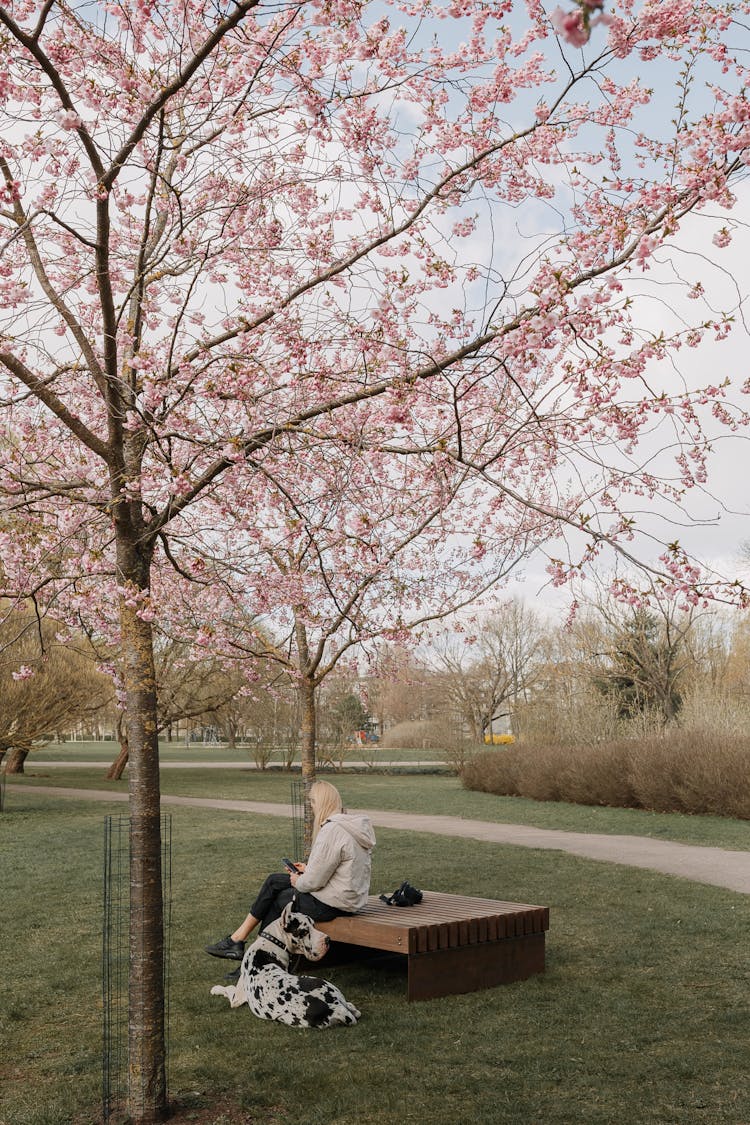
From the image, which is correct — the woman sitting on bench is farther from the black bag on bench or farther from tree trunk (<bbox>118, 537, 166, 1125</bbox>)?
tree trunk (<bbox>118, 537, 166, 1125</bbox>)

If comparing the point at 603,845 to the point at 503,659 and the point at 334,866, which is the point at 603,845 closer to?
the point at 334,866

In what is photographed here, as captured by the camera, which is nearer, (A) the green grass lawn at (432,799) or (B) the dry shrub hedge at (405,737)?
(A) the green grass lawn at (432,799)

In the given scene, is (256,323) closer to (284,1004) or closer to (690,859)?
(284,1004)

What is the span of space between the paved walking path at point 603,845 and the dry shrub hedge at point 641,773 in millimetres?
3535

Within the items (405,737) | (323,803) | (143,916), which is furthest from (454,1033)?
(405,737)

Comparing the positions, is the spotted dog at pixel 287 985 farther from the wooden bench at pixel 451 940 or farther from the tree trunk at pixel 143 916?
the tree trunk at pixel 143 916

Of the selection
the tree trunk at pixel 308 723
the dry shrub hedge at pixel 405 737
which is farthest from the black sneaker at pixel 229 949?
the dry shrub hedge at pixel 405 737

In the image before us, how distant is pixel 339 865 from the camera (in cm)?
619

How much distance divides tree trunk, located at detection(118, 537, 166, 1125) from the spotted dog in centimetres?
126

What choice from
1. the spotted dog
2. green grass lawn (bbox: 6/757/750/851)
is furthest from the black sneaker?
green grass lawn (bbox: 6/757/750/851)

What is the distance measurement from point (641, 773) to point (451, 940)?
44.7 feet

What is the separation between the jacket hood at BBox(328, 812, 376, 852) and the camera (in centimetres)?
614

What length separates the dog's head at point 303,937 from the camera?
584cm

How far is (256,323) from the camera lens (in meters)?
4.95
